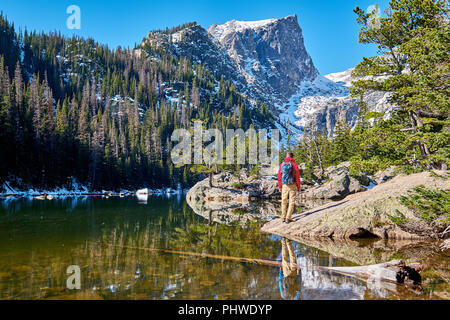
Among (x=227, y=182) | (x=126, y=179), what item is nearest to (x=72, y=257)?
(x=227, y=182)

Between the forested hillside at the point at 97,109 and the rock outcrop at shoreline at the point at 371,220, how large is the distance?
2296cm

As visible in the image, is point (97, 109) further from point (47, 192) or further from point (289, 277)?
point (289, 277)

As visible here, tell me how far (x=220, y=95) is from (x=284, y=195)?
500 ft

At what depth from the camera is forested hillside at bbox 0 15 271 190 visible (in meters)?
49.1

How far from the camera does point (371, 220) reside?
8.52 metres

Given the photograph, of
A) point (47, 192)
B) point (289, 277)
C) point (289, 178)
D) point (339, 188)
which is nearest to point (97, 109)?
point (47, 192)

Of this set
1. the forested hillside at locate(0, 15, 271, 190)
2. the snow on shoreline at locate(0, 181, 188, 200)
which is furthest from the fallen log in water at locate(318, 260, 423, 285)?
the snow on shoreline at locate(0, 181, 188, 200)

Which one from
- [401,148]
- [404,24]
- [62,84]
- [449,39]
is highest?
[62,84]

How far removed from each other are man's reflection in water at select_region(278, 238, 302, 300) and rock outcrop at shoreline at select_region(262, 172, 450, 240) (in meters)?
2.35

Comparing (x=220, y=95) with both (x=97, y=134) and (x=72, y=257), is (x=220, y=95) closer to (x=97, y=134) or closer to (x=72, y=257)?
(x=97, y=134)

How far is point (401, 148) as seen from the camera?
34.4 feet

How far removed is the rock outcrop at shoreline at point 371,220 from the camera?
810 centimetres

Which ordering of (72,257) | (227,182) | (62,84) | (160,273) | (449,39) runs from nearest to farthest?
(160,273), (72,257), (449,39), (227,182), (62,84)
